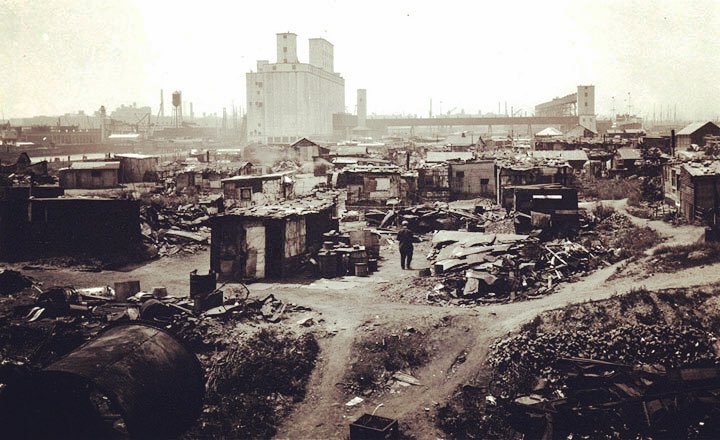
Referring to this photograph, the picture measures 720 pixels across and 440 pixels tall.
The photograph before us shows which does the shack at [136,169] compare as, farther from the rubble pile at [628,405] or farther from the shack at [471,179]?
the rubble pile at [628,405]

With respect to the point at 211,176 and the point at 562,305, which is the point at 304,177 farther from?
the point at 562,305

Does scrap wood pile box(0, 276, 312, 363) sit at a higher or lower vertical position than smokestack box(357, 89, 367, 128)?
lower

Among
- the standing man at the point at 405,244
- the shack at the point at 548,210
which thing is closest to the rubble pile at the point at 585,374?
the standing man at the point at 405,244

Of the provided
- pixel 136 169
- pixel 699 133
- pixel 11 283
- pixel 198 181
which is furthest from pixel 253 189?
pixel 699 133

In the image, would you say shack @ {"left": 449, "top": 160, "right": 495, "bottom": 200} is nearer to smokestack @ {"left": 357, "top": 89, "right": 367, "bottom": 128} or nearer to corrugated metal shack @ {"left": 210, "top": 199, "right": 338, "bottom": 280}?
corrugated metal shack @ {"left": 210, "top": 199, "right": 338, "bottom": 280}

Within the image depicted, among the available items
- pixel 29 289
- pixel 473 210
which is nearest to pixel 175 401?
pixel 29 289

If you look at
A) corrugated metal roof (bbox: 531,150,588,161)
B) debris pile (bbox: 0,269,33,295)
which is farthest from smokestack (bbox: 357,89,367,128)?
debris pile (bbox: 0,269,33,295)
